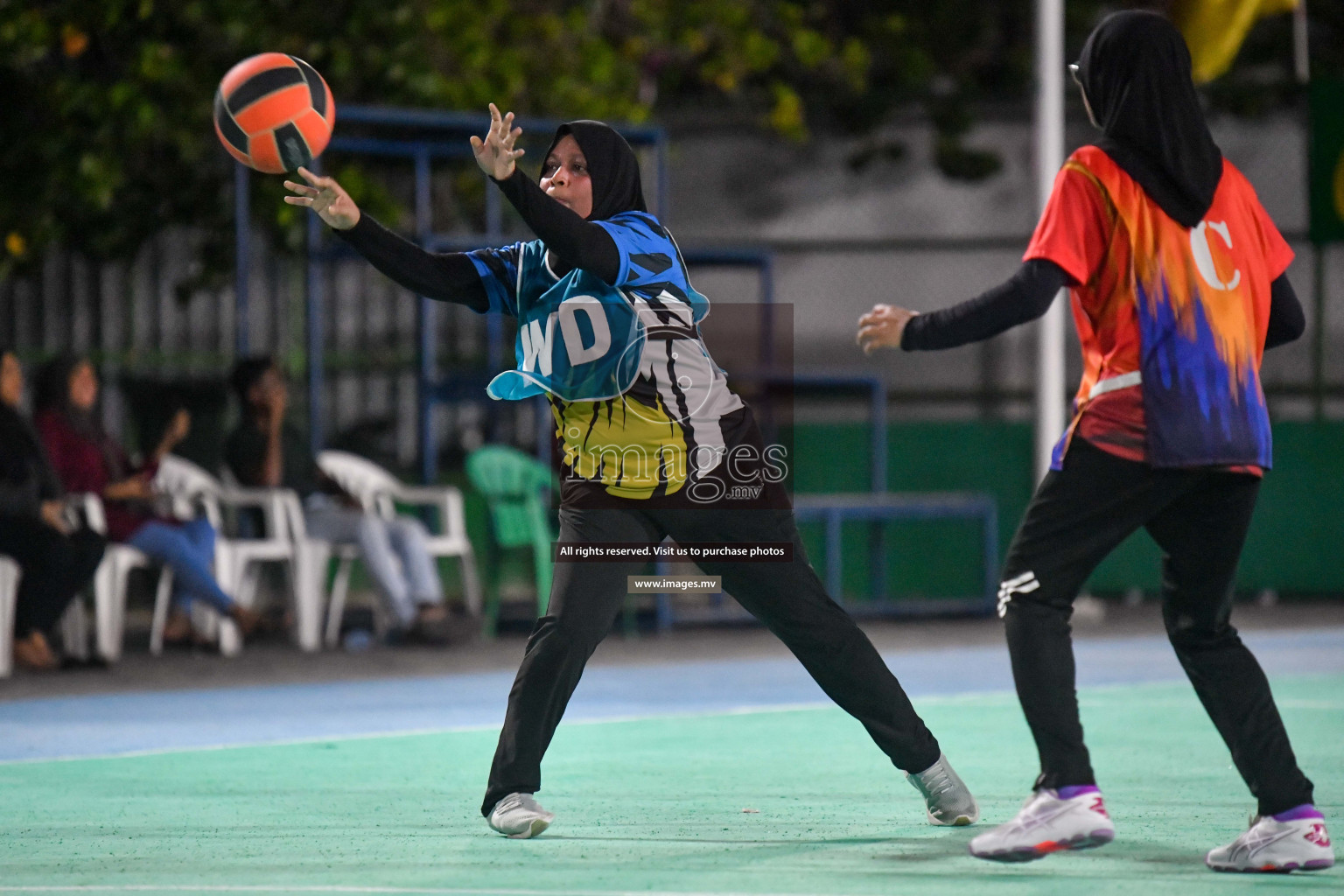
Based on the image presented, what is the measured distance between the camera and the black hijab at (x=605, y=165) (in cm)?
555

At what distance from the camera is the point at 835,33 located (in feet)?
64.1

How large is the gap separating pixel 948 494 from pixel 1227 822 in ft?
31.9

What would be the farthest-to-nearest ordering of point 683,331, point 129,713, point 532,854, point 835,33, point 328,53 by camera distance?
point 835,33
point 328,53
point 129,713
point 683,331
point 532,854

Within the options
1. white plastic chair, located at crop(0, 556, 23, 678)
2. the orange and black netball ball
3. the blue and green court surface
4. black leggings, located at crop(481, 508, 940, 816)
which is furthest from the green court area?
white plastic chair, located at crop(0, 556, 23, 678)

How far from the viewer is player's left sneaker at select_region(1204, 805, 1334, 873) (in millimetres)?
4820

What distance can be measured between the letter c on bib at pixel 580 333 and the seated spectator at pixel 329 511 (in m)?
6.35

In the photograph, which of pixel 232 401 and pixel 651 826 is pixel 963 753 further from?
pixel 232 401

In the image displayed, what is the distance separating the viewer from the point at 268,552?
11.8 m

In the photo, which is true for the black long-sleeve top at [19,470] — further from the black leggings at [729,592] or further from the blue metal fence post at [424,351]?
the black leggings at [729,592]

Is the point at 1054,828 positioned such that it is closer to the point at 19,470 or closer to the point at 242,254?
the point at 19,470

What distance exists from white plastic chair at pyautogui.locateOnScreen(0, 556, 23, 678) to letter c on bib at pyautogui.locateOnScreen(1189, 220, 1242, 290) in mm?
7538

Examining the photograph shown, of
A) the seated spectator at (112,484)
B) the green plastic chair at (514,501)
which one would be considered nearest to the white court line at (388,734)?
the seated spectator at (112,484)

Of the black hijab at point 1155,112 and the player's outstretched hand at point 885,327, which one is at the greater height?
the black hijab at point 1155,112

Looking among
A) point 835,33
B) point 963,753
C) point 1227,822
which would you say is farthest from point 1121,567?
point 1227,822
